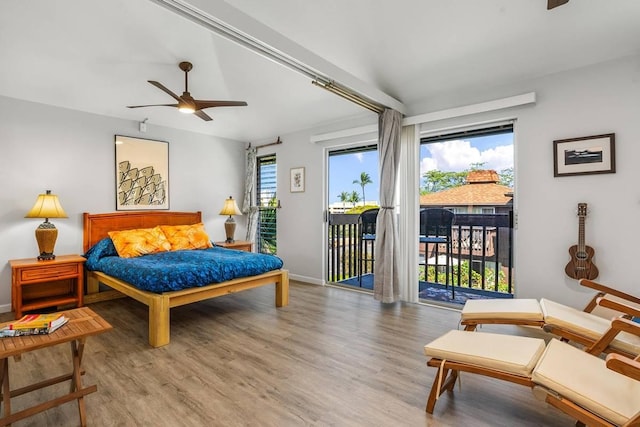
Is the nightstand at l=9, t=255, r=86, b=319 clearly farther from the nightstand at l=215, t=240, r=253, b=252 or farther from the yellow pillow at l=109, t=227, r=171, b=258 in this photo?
the nightstand at l=215, t=240, r=253, b=252

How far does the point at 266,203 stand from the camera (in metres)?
6.09

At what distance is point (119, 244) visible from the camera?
4.13m

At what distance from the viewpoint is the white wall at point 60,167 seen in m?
3.78

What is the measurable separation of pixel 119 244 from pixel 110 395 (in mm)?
2513

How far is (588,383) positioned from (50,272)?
4.82 meters

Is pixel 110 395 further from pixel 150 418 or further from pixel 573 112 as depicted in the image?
pixel 573 112

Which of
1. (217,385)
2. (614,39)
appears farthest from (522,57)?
(217,385)

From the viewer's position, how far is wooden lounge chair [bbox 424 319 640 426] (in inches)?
52.5

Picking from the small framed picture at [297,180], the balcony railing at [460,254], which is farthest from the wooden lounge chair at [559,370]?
the small framed picture at [297,180]

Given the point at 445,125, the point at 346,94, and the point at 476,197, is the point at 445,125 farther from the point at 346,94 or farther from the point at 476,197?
the point at 346,94

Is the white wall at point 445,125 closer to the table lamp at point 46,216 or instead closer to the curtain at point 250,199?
the table lamp at point 46,216

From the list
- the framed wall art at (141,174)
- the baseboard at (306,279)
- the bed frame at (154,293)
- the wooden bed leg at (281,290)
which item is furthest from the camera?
the baseboard at (306,279)

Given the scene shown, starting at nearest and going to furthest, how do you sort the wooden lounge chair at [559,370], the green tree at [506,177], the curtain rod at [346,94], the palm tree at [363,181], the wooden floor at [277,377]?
the wooden lounge chair at [559,370] < the wooden floor at [277,377] < the curtain rod at [346,94] < the green tree at [506,177] < the palm tree at [363,181]

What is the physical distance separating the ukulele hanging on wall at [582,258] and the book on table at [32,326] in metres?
4.11
